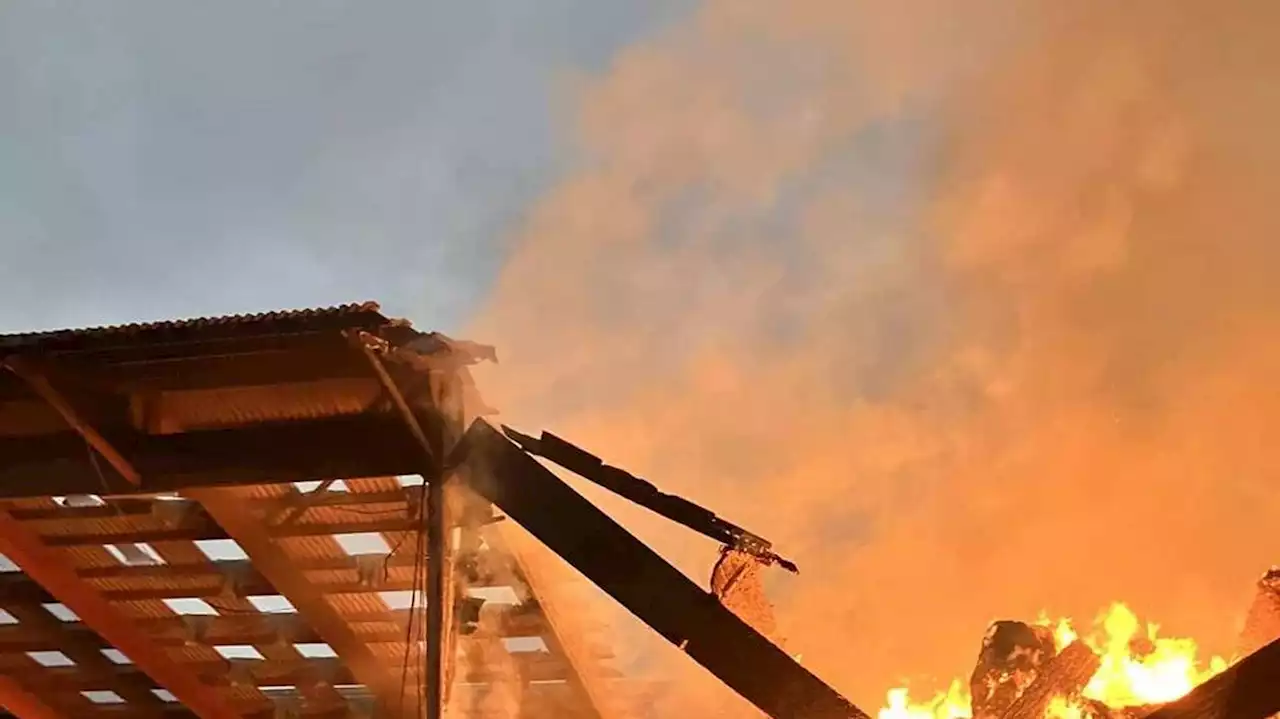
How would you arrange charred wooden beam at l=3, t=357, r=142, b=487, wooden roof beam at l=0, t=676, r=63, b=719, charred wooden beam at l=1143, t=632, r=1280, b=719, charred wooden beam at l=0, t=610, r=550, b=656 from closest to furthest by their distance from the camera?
charred wooden beam at l=1143, t=632, r=1280, b=719
charred wooden beam at l=3, t=357, r=142, b=487
charred wooden beam at l=0, t=610, r=550, b=656
wooden roof beam at l=0, t=676, r=63, b=719

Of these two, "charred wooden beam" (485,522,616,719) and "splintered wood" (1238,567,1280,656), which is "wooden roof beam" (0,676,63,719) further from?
"splintered wood" (1238,567,1280,656)

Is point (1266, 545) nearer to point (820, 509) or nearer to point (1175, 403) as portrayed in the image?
point (1175, 403)

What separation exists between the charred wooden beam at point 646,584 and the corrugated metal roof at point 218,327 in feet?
2.44

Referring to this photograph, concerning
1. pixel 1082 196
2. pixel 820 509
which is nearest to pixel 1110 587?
pixel 820 509

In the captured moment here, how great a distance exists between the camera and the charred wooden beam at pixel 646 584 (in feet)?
15.1

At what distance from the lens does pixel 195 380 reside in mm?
5387

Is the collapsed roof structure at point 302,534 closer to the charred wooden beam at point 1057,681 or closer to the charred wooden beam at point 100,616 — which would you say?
the charred wooden beam at point 100,616

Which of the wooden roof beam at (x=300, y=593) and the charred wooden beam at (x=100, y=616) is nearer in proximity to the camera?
the wooden roof beam at (x=300, y=593)

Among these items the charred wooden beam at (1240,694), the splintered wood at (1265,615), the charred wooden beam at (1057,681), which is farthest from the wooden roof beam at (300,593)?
the splintered wood at (1265,615)

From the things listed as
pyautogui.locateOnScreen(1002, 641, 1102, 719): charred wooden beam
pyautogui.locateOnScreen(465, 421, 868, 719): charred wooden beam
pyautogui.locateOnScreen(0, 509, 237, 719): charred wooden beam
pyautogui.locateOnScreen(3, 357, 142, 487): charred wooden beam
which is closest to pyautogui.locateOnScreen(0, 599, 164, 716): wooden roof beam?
pyautogui.locateOnScreen(0, 509, 237, 719): charred wooden beam

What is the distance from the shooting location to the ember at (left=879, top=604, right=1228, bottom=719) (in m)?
5.79

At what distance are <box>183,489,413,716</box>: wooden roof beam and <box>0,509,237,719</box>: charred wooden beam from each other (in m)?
1.40

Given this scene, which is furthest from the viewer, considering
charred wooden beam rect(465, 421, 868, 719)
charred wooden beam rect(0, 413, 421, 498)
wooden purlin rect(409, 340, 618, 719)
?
charred wooden beam rect(0, 413, 421, 498)

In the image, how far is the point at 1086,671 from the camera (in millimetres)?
5797
